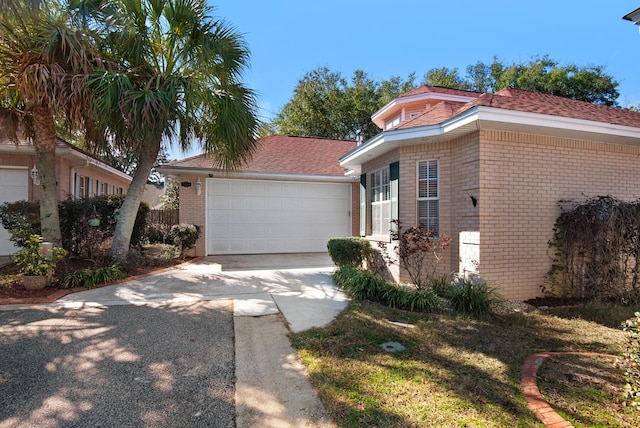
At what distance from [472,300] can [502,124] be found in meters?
3.00

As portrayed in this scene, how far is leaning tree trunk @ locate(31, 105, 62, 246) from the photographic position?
22.3 feet

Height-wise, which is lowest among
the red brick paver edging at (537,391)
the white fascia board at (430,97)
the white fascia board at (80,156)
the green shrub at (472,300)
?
the red brick paver edging at (537,391)

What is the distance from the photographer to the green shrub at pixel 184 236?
9547 mm

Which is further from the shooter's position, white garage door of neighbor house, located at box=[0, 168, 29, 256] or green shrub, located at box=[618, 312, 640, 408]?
white garage door of neighbor house, located at box=[0, 168, 29, 256]

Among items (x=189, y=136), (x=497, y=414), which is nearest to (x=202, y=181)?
(x=189, y=136)


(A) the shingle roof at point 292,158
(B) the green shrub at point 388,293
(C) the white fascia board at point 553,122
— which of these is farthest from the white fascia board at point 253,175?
(C) the white fascia board at point 553,122

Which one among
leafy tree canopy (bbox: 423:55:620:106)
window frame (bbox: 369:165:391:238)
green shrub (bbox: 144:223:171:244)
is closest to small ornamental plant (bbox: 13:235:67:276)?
green shrub (bbox: 144:223:171:244)

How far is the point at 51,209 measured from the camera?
6.99 meters

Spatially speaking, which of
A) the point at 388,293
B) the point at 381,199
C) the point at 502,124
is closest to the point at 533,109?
the point at 502,124

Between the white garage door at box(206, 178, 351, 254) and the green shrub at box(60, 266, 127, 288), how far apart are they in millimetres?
4299

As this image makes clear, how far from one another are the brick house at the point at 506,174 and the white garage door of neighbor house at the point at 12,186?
386 inches

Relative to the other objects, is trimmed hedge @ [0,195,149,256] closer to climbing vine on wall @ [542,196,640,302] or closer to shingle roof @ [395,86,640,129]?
shingle roof @ [395,86,640,129]

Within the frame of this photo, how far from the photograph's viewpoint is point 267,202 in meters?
11.6

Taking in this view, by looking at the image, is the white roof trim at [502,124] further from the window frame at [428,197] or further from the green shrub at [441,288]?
the green shrub at [441,288]
